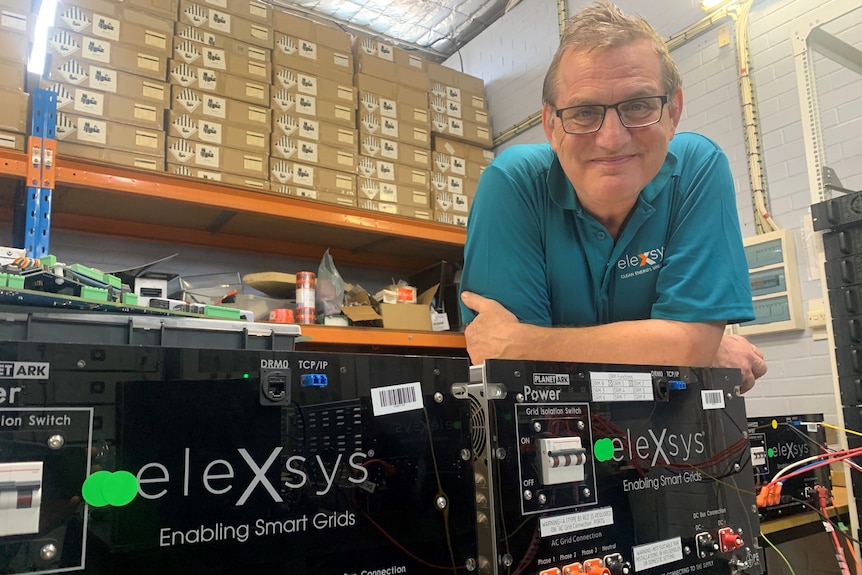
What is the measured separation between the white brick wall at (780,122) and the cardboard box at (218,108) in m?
1.67

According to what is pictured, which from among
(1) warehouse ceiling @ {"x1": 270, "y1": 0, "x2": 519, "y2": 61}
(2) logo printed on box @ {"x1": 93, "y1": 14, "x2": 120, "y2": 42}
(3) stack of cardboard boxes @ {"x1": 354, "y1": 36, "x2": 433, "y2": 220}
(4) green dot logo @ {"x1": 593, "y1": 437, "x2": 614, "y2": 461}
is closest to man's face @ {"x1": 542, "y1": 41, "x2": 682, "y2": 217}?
(4) green dot logo @ {"x1": 593, "y1": 437, "x2": 614, "y2": 461}

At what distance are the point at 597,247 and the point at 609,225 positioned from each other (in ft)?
0.18

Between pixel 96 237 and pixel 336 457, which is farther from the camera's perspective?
pixel 96 237

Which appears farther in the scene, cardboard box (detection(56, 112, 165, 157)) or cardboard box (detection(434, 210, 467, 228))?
cardboard box (detection(434, 210, 467, 228))

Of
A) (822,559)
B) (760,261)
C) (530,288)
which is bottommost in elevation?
(822,559)

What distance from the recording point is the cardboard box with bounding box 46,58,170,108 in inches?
72.1

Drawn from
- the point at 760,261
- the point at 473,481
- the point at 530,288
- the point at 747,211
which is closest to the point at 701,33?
the point at 747,211

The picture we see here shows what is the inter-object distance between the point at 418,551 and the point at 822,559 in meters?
1.59

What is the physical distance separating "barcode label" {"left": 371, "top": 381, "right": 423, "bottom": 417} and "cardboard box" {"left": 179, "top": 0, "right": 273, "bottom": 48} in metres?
2.10

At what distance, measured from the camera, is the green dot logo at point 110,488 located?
35 centimetres

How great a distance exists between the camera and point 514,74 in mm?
3203

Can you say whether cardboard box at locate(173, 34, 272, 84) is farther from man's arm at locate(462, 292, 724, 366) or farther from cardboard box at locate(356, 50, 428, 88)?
man's arm at locate(462, 292, 724, 366)

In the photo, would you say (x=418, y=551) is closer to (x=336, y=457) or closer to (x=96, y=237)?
(x=336, y=457)

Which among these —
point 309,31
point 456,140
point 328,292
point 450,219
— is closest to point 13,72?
point 309,31
